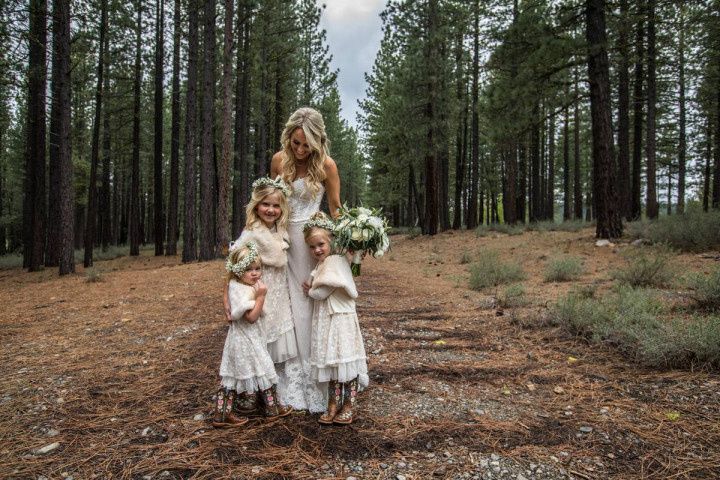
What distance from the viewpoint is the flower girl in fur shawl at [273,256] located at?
3002 mm

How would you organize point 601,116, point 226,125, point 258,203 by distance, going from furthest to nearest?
point 226,125, point 601,116, point 258,203

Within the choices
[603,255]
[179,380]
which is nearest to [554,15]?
[603,255]

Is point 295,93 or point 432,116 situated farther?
point 295,93

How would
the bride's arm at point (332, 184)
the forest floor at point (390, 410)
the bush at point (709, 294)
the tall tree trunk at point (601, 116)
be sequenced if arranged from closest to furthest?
the forest floor at point (390, 410)
the bride's arm at point (332, 184)
the bush at point (709, 294)
the tall tree trunk at point (601, 116)

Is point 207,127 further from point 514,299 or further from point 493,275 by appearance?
point 514,299

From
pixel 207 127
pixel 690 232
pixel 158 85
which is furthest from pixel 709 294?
pixel 158 85

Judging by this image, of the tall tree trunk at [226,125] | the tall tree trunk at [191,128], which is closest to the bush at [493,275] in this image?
the tall tree trunk at [226,125]

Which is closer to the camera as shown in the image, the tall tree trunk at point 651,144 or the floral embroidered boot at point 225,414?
the floral embroidered boot at point 225,414

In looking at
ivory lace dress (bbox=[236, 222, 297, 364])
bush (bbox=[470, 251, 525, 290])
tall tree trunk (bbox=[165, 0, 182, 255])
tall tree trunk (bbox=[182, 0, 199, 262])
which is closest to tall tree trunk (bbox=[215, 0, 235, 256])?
tall tree trunk (bbox=[182, 0, 199, 262])

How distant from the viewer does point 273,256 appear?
9.87 feet

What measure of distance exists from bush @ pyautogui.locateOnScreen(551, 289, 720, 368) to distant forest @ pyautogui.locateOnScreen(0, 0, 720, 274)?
727cm

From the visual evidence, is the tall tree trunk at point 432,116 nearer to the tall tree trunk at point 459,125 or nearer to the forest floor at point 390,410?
the tall tree trunk at point 459,125

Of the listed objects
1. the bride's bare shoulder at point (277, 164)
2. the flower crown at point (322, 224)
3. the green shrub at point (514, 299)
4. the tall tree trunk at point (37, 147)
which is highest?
the tall tree trunk at point (37, 147)

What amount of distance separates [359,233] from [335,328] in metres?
0.71
